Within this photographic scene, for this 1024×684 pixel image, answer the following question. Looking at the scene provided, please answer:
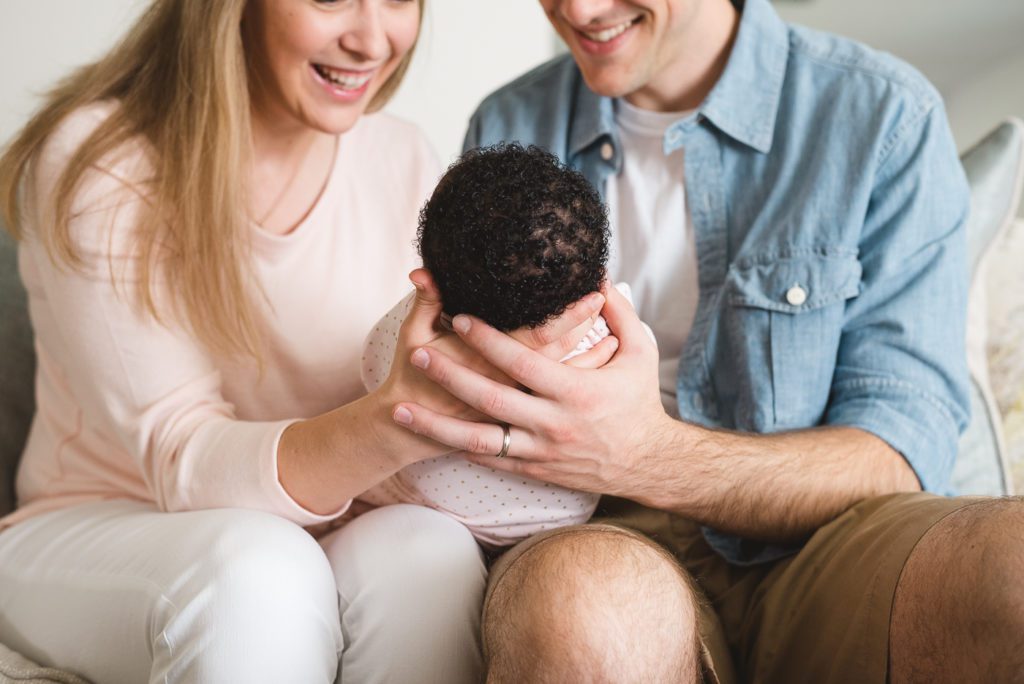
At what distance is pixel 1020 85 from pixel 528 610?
2.72 meters

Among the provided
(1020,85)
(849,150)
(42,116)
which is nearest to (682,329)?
(849,150)

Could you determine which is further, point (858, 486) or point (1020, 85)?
point (1020, 85)

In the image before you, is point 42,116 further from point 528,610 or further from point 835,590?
point 835,590

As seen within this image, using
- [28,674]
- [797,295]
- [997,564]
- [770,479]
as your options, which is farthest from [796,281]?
[28,674]

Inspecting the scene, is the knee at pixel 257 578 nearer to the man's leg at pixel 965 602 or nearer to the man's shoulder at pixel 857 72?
the man's leg at pixel 965 602

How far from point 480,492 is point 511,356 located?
0.22 m

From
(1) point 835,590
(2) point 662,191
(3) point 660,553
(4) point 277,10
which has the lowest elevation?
(1) point 835,590

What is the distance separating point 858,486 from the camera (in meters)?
1.30

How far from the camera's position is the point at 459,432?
1.08 m

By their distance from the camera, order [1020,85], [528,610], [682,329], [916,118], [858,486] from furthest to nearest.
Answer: [1020,85]
[682,329]
[916,118]
[858,486]
[528,610]

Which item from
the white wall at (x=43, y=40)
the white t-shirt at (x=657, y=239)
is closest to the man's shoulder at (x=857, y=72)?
the white t-shirt at (x=657, y=239)

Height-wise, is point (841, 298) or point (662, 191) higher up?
point (662, 191)

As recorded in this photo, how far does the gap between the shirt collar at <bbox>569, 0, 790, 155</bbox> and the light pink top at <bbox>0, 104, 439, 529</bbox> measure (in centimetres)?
38

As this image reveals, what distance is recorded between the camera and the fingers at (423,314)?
1071 millimetres
